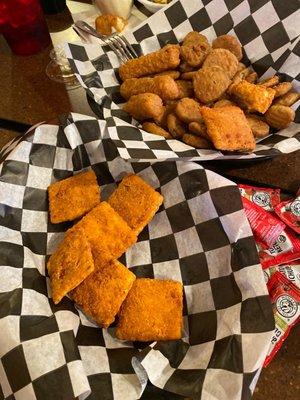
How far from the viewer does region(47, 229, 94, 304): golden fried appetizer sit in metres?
0.98

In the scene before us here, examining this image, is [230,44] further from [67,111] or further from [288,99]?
[67,111]

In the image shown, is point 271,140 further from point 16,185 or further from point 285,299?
point 16,185

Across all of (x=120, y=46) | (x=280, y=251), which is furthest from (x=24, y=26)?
(x=280, y=251)

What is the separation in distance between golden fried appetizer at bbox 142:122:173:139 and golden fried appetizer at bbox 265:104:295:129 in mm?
300

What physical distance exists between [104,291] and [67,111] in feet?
2.42

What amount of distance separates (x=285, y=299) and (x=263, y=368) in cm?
16

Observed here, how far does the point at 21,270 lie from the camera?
1015mm

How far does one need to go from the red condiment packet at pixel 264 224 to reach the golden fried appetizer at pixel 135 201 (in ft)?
0.80

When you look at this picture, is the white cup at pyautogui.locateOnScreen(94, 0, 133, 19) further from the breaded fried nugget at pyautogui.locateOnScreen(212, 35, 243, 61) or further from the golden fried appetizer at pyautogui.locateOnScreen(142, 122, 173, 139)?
the golden fried appetizer at pyautogui.locateOnScreen(142, 122, 173, 139)

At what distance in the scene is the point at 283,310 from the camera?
3.02 feet

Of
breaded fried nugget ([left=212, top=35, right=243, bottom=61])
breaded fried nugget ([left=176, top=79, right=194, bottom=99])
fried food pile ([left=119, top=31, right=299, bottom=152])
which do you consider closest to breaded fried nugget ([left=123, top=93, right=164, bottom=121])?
fried food pile ([left=119, top=31, right=299, bottom=152])

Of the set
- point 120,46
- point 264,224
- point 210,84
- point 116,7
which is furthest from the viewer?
point 116,7

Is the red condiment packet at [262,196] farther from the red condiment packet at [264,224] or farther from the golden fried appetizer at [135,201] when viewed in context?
the golden fried appetizer at [135,201]

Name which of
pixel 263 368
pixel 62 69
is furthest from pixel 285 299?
pixel 62 69
